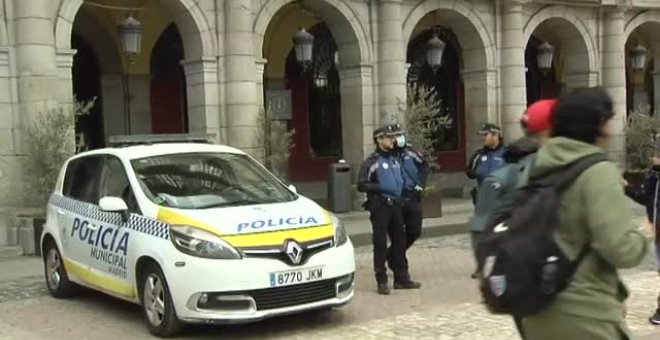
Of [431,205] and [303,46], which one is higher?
[303,46]

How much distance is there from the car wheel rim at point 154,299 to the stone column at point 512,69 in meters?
12.7

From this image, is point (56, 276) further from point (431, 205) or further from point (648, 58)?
point (648, 58)

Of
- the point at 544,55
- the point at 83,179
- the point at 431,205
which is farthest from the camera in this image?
the point at 544,55

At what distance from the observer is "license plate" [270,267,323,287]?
6.61 metres

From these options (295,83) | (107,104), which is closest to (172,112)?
(107,104)

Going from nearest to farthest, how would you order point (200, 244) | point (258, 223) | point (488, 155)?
point (200, 244)
point (258, 223)
point (488, 155)

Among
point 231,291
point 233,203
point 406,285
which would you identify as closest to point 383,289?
point 406,285

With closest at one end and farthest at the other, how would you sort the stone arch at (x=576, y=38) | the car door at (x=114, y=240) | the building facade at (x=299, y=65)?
the car door at (x=114, y=240)
the building facade at (x=299, y=65)
the stone arch at (x=576, y=38)

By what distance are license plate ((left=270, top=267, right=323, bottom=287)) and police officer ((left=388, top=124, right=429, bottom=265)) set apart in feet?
7.25

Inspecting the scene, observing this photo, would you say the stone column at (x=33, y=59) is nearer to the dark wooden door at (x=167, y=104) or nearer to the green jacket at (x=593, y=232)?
the dark wooden door at (x=167, y=104)

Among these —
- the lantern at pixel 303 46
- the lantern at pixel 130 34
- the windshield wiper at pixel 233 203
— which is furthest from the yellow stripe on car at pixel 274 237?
the lantern at pixel 303 46

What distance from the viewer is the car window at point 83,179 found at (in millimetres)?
8297

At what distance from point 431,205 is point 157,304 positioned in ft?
A: 29.7

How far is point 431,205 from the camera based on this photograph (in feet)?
50.4
